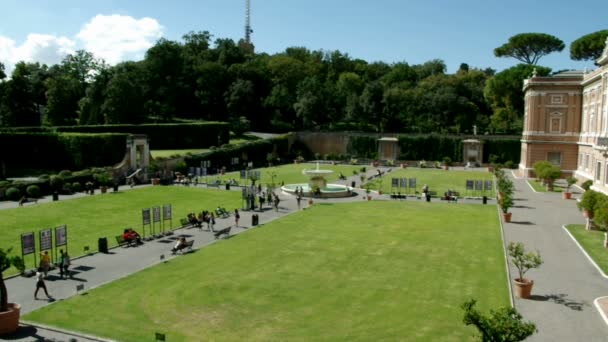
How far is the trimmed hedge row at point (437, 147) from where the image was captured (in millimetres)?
79625

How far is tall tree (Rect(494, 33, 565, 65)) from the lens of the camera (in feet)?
320

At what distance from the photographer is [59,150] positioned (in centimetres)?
6097

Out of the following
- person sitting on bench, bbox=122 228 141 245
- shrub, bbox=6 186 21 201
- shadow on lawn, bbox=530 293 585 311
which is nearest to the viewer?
shadow on lawn, bbox=530 293 585 311

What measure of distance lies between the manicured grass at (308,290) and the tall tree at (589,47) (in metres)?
62.2

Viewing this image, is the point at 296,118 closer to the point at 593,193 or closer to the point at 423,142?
the point at 423,142

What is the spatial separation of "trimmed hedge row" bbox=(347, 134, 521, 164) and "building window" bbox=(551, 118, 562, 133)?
16.0 m

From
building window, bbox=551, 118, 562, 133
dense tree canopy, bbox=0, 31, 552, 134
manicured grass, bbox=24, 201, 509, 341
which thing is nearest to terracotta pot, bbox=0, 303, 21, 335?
manicured grass, bbox=24, 201, 509, 341

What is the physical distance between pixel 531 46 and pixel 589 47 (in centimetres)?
1618

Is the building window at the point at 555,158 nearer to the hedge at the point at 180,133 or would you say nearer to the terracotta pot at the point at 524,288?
the hedge at the point at 180,133

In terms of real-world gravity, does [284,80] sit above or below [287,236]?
above

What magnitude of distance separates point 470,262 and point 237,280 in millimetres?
11074

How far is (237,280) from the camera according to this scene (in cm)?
2252

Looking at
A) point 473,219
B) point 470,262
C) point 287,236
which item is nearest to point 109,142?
point 287,236

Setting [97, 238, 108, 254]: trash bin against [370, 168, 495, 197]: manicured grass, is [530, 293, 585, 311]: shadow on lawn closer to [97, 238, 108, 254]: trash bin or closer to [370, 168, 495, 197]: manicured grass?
[97, 238, 108, 254]: trash bin
